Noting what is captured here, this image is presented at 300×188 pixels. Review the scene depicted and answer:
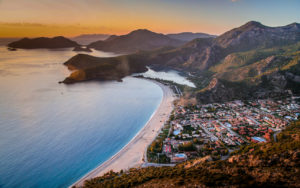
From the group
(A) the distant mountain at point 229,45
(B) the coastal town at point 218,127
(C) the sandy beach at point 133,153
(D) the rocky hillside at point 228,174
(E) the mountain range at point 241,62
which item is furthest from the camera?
(A) the distant mountain at point 229,45

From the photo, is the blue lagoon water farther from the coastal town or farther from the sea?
the coastal town

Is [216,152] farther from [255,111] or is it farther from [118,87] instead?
[118,87]

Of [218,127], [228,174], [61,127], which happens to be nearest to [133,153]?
[228,174]

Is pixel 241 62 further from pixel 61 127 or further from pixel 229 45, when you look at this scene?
pixel 61 127

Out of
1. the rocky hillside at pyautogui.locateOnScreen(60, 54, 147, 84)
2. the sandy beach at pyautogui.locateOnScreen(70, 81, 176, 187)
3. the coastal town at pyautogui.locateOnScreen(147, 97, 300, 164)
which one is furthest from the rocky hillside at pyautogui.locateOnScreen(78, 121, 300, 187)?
the rocky hillside at pyautogui.locateOnScreen(60, 54, 147, 84)

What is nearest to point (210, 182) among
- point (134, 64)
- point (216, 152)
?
point (216, 152)

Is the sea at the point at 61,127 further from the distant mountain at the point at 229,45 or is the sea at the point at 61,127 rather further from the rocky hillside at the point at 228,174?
the distant mountain at the point at 229,45

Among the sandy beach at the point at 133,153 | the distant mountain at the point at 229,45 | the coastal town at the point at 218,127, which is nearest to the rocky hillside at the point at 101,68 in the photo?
the distant mountain at the point at 229,45
